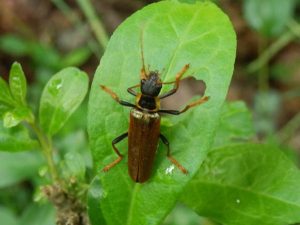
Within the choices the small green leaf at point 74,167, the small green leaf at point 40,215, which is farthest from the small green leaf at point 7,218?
the small green leaf at point 74,167

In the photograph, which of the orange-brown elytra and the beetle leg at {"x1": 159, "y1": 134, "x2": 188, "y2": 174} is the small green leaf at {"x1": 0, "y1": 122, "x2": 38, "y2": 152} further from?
the beetle leg at {"x1": 159, "y1": 134, "x2": 188, "y2": 174}

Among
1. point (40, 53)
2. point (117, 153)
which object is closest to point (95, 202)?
point (117, 153)

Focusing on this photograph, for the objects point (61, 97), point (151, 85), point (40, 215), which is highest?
point (61, 97)

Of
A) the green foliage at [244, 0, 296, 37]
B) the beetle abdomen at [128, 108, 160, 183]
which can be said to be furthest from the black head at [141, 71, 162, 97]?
the green foliage at [244, 0, 296, 37]

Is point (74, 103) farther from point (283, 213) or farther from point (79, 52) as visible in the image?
point (79, 52)

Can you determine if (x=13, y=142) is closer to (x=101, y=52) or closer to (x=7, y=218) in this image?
(x=7, y=218)

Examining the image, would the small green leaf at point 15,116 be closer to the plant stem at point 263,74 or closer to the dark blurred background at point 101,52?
the dark blurred background at point 101,52
